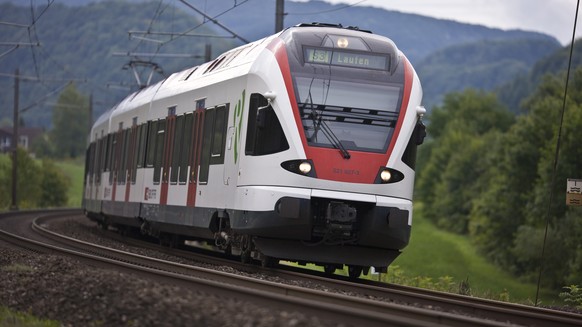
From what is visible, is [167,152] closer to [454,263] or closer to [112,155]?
[112,155]

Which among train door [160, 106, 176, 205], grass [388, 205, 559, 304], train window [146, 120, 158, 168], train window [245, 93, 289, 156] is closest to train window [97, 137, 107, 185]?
train window [146, 120, 158, 168]

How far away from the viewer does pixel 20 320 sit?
385 inches

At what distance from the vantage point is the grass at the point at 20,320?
31.1 ft

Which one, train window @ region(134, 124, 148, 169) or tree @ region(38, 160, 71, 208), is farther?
tree @ region(38, 160, 71, 208)

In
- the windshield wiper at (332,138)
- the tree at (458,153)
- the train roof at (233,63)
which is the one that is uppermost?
the tree at (458,153)

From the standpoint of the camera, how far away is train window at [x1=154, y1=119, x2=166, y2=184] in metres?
22.4

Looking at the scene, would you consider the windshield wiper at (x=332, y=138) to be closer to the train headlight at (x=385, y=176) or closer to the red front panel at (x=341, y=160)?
the red front panel at (x=341, y=160)

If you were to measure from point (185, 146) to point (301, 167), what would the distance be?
5582mm

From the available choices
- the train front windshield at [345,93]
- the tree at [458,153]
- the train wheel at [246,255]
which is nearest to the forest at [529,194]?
the tree at [458,153]

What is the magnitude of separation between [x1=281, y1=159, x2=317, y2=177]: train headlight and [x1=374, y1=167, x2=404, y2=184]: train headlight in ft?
3.02

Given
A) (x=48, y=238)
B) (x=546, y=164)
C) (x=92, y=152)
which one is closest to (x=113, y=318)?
(x=48, y=238)

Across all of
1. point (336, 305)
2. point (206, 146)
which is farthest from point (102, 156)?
point (336, 305)

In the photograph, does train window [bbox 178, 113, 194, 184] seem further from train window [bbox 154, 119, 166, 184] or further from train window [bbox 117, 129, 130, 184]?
train window [bbox 117, 129, 130, 184]

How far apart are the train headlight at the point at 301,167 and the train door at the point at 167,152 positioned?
6540mm
